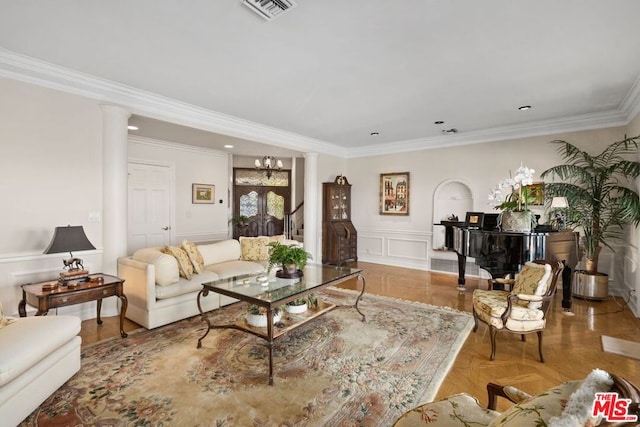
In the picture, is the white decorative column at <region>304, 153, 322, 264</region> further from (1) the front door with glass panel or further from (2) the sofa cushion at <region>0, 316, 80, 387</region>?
(2) the sofa cushion at <region>0, 316, 80, 387</region>

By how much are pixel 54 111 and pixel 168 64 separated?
4.79 ft

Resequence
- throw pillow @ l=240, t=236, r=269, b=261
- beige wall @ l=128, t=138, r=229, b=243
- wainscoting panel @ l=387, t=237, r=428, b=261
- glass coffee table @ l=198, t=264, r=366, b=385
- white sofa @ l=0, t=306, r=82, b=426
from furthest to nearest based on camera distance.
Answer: wainscoting panel @ l=387, t=237, r=428, b=261, beige wall @ l=128, t=138, r=229, b=243, throw pillow @ l=240, t=236, r=269, b=261, glass coffee table @ l=198, t=264, r=366, b=385, white sofa @ l=0, t=306, r=82, b=426

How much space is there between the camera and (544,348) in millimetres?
3084

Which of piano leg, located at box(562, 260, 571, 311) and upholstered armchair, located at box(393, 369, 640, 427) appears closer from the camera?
upholstered armchair, located at box(393, 369, 640, 427)

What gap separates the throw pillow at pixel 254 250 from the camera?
5.03m

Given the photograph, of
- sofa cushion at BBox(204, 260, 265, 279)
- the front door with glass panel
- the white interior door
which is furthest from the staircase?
sofa cushion at BBox(204, 260, 265, 279)

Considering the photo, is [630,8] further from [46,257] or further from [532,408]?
[46,257]

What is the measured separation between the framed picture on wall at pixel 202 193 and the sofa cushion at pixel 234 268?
2.74 m

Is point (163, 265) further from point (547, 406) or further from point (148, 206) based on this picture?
point (547, 406)

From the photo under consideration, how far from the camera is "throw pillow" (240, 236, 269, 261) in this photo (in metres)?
5.03

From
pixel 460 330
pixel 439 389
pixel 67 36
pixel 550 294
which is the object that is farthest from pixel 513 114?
pixel 67 36

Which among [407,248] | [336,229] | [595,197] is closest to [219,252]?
[336,229]

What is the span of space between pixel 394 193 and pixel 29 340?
21.2ft

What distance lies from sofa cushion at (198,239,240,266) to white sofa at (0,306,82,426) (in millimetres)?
2134
